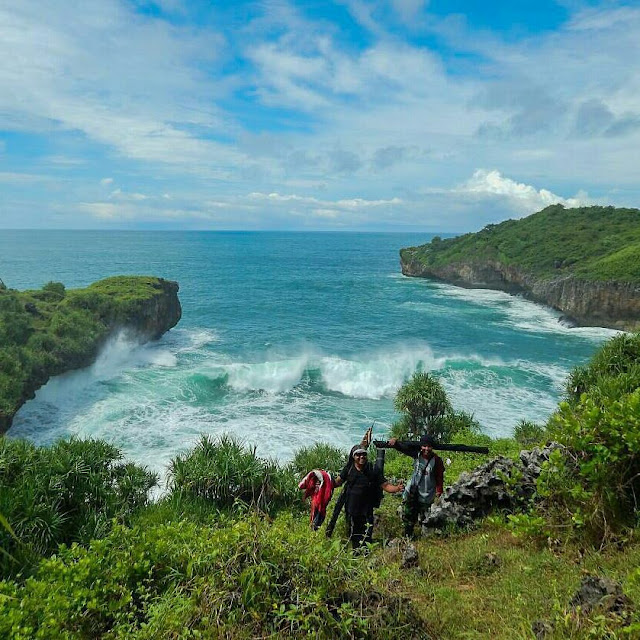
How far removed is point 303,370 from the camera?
4519cm

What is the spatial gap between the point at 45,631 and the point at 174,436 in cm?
2768

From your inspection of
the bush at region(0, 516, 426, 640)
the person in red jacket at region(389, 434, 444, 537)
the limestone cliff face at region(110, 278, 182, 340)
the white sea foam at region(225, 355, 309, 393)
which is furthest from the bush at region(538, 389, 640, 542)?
the limestone cliff face at region(110, 278, 182, 340)

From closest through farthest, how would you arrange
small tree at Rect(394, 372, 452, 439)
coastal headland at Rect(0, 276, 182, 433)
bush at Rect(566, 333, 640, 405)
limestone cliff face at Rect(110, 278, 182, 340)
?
bush at Rect(566, 333, 640, 405)
small tree at Rect(394, 372, 452, 439)
coastal headland at Rect(0, 276, 182, 433)
limestone cliff face at Rect(110, 278, 182, 340)

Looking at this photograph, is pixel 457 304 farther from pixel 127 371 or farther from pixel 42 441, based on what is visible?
pixel 42 441

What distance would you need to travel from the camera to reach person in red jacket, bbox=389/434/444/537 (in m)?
8.83

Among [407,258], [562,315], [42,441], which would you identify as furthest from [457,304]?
[42,441]

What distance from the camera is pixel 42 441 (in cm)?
3156

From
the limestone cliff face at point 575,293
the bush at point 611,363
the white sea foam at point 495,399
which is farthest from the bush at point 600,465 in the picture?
the limestone cliff face at point 575,293

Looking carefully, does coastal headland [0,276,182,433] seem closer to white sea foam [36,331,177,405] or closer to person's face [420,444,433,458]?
white sea foam [36,331,177,405]

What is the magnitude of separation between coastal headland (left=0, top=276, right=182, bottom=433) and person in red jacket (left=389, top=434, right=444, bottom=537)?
31357mm

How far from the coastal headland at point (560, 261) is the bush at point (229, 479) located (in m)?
61.0

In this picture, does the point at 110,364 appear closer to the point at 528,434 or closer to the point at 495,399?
the point at 495,399

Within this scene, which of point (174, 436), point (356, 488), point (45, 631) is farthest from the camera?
point (174, 436)

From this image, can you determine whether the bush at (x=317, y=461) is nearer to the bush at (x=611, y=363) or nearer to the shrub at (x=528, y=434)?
the shrub at (x=528, y=434)
